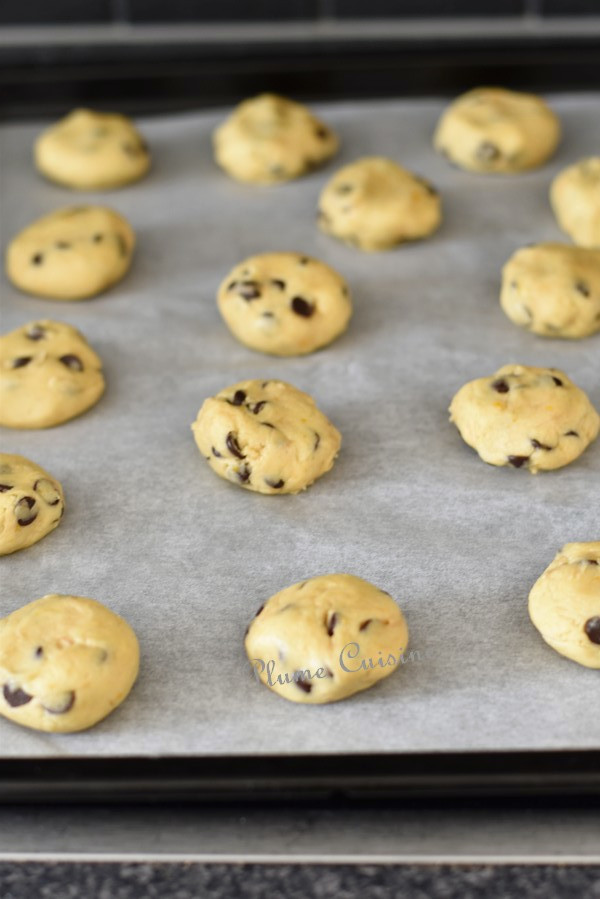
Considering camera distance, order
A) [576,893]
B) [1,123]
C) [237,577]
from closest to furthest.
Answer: [576,893] < [237,577] < [1,123]

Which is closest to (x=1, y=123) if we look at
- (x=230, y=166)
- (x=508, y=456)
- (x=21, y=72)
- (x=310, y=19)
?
(x=21, y=72)

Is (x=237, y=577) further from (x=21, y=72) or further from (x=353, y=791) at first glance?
(x=21, y=72)

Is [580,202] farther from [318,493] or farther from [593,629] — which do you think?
[593,629]

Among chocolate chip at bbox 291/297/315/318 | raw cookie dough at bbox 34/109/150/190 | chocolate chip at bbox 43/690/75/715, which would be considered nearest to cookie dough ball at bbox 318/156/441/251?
chocolate chip at bbox 291/297/315/318

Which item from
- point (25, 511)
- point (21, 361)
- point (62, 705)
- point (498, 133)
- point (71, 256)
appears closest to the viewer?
point (62, 705)

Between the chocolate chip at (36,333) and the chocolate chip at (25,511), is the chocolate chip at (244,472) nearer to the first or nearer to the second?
the chocolate chip at (25,511)

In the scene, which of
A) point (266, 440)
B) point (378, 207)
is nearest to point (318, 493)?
point (266, 440)

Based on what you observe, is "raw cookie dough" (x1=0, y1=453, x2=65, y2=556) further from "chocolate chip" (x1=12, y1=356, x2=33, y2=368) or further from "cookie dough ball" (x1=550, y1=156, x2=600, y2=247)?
"cookie dough ball" (x1=550, y1=156, x2=600, y2=247)
